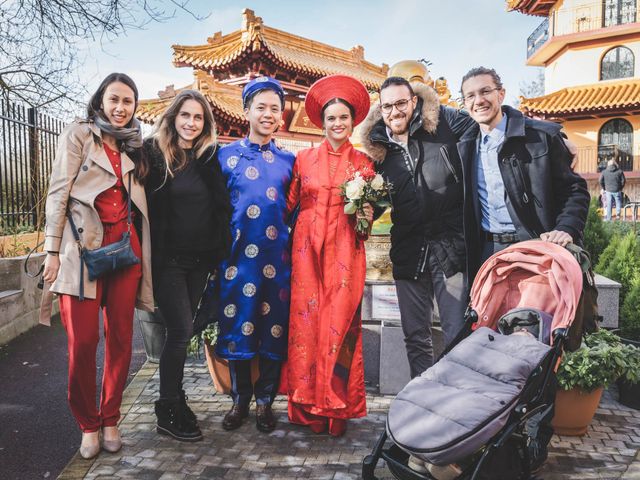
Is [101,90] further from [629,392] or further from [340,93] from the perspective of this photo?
[629,392]

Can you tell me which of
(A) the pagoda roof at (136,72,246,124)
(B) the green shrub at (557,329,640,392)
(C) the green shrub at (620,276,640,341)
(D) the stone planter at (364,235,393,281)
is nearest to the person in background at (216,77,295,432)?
(D) the stone planter at (364,235,393,281)

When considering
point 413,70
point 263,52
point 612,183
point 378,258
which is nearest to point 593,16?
point 612,183

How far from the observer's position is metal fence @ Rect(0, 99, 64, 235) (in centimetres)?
723

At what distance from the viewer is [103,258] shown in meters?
2.87

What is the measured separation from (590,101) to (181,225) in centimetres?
2238

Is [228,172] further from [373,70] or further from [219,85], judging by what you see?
[373,70]

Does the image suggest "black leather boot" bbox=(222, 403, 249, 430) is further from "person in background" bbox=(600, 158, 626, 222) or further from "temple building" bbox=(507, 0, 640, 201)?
"temple building" bbox=(507, 0, 640, 201)

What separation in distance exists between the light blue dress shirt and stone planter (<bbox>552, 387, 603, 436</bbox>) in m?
1.30

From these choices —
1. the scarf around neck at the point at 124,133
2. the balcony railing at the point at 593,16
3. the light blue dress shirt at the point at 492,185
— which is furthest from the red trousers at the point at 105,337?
the balcony railing at the point at 593,16

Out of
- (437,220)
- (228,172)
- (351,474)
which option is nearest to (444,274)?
(437,220)

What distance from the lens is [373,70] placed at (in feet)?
64.7

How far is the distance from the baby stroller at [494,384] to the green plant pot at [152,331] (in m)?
2.91

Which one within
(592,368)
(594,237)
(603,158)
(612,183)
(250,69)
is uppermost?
(250,69)

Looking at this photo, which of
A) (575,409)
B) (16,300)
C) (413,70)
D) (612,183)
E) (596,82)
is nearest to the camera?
(575,409)
